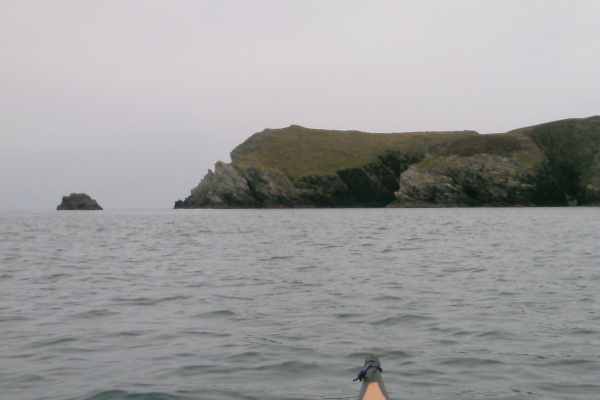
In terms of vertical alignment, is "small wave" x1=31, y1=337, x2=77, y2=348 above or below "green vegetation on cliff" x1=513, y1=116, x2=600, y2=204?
below

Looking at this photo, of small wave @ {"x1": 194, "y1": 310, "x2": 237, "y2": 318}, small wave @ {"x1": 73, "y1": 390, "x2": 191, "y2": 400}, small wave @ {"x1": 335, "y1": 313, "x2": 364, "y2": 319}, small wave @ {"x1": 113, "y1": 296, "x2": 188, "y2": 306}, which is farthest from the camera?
small wave @ {"x1": 113, "y1": 296, "x2": 188, "y2": 306}

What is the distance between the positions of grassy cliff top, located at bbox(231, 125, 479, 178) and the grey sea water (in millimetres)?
133104

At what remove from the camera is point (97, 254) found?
3152 cm

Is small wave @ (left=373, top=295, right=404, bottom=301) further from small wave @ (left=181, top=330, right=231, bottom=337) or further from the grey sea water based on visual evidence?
small wave @ (left=181, top=330, right=231, bottom=337)

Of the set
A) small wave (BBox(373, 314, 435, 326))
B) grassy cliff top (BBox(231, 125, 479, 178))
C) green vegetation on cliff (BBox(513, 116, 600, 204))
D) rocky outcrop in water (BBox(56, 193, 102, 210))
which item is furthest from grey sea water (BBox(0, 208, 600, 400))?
rocky outcrop in water (BBox(56, 193, 102, 210))

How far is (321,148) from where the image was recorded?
177 metres

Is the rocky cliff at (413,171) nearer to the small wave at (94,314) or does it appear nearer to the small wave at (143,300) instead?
the small wave at (143,300)

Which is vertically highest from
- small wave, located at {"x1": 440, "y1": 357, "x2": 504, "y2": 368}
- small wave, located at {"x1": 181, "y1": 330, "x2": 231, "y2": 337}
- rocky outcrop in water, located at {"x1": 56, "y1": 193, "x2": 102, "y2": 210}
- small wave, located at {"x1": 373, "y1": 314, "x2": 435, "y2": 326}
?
rocky outcrop in water, located at {"x1": 56, "y1": 193, "x2": 102, "y2": 210}

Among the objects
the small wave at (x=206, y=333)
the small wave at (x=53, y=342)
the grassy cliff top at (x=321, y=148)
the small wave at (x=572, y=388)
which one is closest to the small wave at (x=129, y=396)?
the small wave at (x=53, y=342)

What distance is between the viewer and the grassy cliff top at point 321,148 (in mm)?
160375

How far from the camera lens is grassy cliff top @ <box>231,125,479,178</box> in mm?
160375

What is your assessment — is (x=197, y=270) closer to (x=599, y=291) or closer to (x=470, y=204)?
(x=599, y=291)

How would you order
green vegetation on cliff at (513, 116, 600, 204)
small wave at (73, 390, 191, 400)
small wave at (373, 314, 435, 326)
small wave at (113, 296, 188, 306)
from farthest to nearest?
1. green vegetation on cliff at (513, 116, 600, 204)
2. small wave at (113, 296, 188, 306)
3. small wave at (373, 314, 435, 326)
4. small wave at (73, 390, 191, 400)

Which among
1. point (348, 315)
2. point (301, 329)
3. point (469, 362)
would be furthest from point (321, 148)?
point (469, 362)
